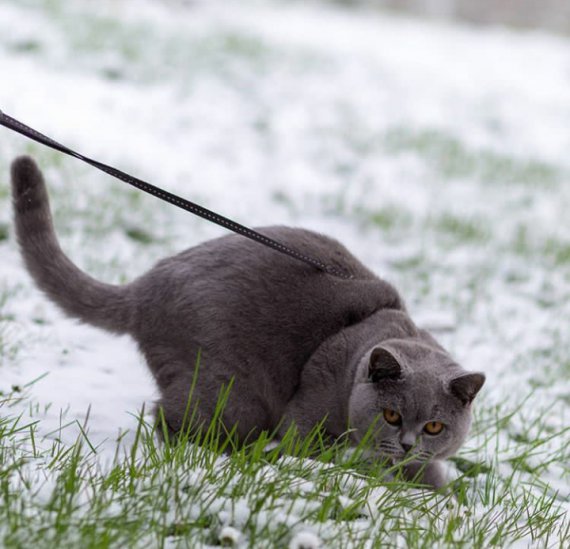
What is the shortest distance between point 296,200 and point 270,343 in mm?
3300

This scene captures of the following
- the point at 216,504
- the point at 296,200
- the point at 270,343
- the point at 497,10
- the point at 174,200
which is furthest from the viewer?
the point at 497,10

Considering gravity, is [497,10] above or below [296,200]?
above

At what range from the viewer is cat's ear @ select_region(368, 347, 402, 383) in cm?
237

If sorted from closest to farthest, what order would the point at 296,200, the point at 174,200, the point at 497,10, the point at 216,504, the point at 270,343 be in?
the point at 216,504
the point at 174,200
the point at 270,343
the point at 296,200
the point at 497,10

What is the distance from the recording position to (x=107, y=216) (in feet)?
15.2

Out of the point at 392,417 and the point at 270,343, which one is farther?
the point at 270,343

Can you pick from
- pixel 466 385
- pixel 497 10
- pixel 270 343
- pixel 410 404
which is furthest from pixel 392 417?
pixel 497 10

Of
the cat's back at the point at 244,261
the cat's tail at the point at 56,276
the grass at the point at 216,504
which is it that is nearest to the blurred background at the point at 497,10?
the cat's back at the point at 244,261

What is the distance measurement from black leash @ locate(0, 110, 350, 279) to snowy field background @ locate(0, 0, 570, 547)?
0.66 metres

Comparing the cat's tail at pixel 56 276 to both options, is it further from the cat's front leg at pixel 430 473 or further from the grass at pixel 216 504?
the cat's front leg at pixel 430 473

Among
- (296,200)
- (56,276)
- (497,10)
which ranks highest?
(497,10)

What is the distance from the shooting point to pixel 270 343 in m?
2.58

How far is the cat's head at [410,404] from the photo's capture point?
2.39 meters

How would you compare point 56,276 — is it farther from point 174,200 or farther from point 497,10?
point 497,10
